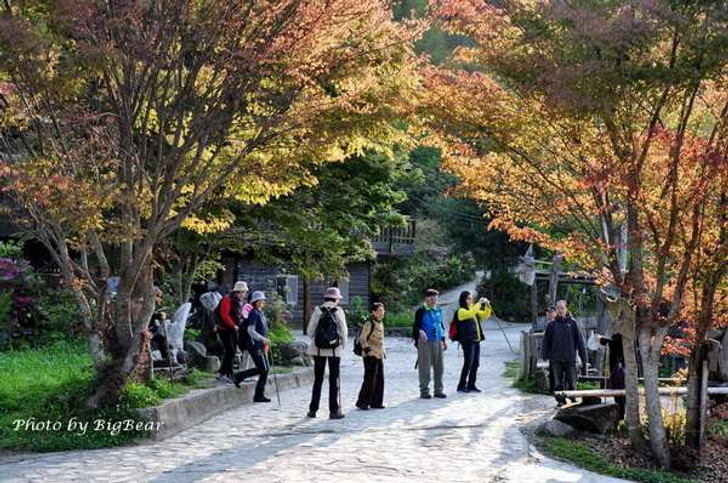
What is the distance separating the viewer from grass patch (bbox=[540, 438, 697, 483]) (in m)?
9.26

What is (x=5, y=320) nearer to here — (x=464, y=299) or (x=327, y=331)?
(x=327, y=331)

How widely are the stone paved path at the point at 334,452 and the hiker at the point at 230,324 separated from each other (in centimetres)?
78

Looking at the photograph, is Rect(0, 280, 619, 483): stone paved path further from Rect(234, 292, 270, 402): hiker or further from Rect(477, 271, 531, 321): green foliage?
Rect(477, 271, 531, 321): green foliage

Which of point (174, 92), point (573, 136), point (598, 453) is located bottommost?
point (598, 453)

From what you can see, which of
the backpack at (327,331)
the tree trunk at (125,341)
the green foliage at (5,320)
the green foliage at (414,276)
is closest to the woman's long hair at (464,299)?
the backpack at (327,331)

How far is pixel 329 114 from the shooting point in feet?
38.1

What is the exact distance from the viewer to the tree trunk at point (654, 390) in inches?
397

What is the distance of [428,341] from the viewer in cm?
1418

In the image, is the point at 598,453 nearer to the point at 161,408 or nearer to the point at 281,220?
the point at 161,408

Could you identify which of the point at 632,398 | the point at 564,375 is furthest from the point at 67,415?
the point at 564,375

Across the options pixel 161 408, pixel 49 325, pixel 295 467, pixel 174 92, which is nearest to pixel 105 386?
pixel 161 408

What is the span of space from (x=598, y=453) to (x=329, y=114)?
5.41m

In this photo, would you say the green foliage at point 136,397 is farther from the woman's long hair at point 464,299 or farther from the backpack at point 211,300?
the woman's long hair at point 464,299

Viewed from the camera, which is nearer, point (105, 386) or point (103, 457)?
point (103, 457)
